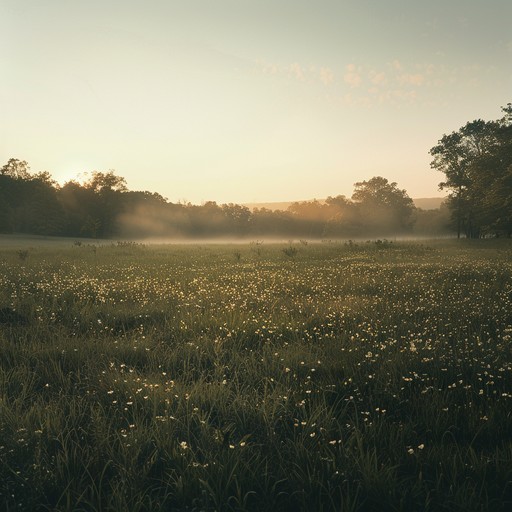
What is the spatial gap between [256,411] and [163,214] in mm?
118308

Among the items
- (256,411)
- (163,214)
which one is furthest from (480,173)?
(163,214)

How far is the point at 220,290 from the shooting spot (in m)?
10.6

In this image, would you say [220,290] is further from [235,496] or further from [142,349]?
[235,496]

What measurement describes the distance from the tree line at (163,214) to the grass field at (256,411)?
81760 millimetres

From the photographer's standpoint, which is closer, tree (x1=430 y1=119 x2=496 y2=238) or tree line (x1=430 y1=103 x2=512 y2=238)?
tree line (x1=430 y1=103 x2=512 y2=238)

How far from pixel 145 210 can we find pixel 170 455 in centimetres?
11441

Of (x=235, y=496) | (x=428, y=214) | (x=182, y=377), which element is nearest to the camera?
(x=235, y=496)

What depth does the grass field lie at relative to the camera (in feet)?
8.66

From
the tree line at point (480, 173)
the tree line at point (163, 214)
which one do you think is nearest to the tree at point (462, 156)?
the tree line at point (480, 173)

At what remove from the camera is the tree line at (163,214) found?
84.1 m

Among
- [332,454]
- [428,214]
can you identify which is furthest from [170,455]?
[428,214]

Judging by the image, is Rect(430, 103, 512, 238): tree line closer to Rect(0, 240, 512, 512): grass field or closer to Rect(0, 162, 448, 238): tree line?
Rect(0, 162, 448, 238): tree line

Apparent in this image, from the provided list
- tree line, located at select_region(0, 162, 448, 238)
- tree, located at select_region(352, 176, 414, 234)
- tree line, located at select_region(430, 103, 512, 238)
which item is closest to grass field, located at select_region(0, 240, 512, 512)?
tree line, located at select_region(430, 103, 512, 238)

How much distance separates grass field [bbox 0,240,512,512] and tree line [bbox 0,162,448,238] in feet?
268
